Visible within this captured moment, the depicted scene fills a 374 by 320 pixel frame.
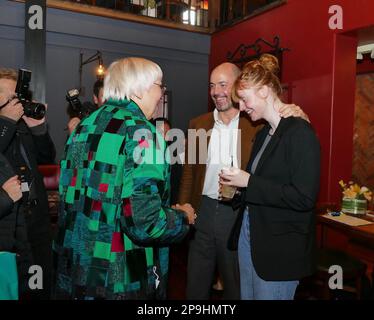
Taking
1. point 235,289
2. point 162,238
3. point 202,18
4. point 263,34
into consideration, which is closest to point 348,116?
point 263,34

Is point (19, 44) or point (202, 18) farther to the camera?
point (202, 18)

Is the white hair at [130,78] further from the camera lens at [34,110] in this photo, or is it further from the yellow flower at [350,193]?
the yellow flower at [350,193]

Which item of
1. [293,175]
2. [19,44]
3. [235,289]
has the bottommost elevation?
[235,289]

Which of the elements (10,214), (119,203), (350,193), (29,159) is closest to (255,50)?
(350,193)

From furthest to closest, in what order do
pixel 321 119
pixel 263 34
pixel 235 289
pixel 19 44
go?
pixel 19 44 → pixel 263 34 → pixel 321 119 → pixel 235 289

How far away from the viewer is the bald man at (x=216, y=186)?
2.29 metres

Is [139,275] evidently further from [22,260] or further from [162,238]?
[22,260]

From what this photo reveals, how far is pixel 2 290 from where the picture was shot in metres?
1.47

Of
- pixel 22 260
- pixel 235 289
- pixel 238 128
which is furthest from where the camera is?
pixel 238 128

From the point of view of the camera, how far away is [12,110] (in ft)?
Answer: 6.81

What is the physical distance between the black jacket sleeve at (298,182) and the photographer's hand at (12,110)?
1.41 m

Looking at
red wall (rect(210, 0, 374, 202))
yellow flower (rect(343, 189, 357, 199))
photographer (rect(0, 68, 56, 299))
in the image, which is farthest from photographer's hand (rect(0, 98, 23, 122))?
red wall (rect(210, 0, 374, 202))

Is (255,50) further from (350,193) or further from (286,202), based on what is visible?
(286,202)
